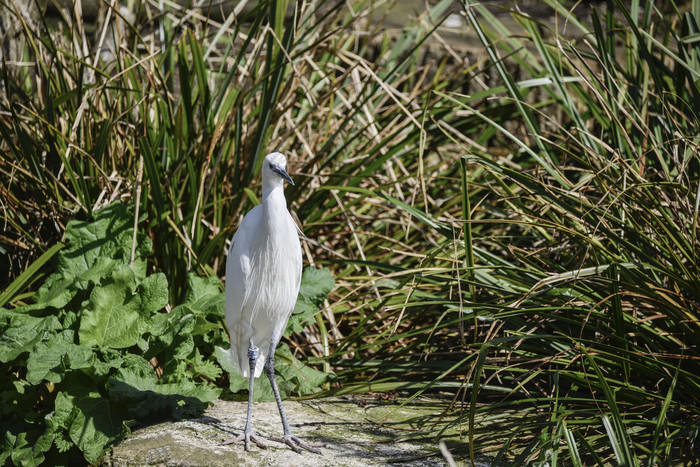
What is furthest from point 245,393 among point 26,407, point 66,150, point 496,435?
point 66,150

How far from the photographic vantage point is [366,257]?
3506 mm

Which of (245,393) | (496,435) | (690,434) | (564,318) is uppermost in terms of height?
(564,318)

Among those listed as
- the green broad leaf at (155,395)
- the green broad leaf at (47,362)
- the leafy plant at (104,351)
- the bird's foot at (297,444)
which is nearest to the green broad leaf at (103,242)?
the leafy plant at (104,351)

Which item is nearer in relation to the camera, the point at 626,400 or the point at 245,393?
the point at 626,400

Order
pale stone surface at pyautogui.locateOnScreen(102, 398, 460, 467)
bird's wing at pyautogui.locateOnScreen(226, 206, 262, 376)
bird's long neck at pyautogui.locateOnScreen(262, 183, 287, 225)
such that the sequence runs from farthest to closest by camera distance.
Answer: bird's wing at pyautogui.locateOnScreen(226, 206, 262, 376) → bird's long neck at pyautogui.locateOnScreen(262, 183, 287, 225) → pale stone surface at pyautogui.locateOnScreen(102, 398, 460, 467)

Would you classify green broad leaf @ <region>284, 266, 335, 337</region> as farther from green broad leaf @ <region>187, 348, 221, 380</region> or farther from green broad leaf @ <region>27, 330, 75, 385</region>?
green broad leaf @ <region>27, 330, 75, 385</region>

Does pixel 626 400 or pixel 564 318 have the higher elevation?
pixel 564 318

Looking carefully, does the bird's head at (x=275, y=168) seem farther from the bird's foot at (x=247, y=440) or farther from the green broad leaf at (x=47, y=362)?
the green broad leaf at (x=47, y=362)

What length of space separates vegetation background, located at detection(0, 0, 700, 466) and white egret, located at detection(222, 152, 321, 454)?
193 millimetres

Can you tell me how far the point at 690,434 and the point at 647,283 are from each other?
51 cm

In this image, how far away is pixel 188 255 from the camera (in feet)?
10.1

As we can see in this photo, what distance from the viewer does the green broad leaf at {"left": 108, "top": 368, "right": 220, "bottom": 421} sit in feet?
7.83

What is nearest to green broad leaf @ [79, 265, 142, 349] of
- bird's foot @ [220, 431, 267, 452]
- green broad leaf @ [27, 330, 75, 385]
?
green broad leaf @ [27, 330, 75, 385]

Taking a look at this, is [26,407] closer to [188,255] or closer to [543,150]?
[188,255]
